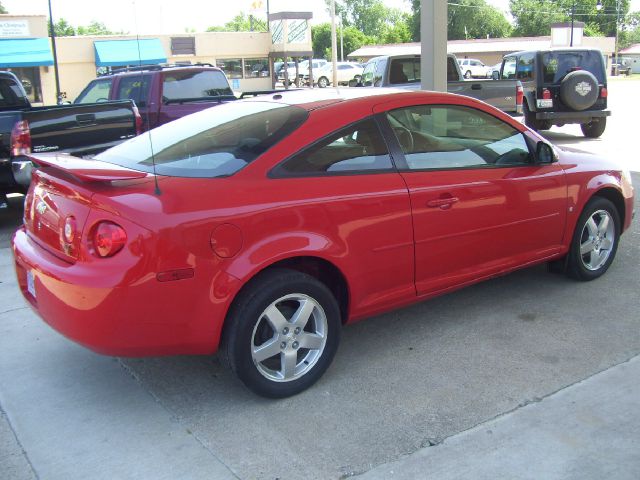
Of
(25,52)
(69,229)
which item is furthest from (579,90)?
(25,52)

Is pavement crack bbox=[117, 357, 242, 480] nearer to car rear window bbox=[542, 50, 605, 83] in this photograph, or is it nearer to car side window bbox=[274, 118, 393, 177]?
car side window bbox=[274, 118, 393, 177]

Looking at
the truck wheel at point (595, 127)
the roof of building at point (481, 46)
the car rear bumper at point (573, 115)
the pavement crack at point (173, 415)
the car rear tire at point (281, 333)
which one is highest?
the roof of building at point (481, 46)

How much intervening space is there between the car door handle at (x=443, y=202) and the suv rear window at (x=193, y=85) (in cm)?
715

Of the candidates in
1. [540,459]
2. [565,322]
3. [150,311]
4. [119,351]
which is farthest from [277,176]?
[565,322]

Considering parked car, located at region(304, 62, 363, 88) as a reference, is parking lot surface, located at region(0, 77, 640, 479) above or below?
below

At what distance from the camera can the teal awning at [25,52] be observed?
30.8 meters

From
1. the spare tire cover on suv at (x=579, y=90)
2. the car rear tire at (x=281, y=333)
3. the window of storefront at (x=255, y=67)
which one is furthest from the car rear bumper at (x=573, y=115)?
the window of storefront at (x=255, y=67)

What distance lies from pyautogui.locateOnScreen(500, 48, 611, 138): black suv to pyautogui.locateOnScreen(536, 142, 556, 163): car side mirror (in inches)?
384

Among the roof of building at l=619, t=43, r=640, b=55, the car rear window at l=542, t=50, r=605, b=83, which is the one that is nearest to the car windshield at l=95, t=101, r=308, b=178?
the car rear window at l=542, t=50, r=605, b=83

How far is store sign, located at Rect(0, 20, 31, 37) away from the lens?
1256 inches

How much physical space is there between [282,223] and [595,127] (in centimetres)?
1273

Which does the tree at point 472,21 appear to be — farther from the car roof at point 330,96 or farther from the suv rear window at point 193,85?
the car roof at point 330,96

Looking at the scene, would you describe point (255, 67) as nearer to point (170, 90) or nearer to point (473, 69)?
point (473, 69)

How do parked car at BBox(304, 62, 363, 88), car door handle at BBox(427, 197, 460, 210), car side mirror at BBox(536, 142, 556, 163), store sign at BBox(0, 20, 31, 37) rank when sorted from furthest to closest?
parked car at BBox(304, 62, 363, 88)
store sign at BBox(0, 20, 31, 37)
car side mirror at BBox(536, 142, 556, 163)
car door handle at BBox(427, 197, 460, 210)
